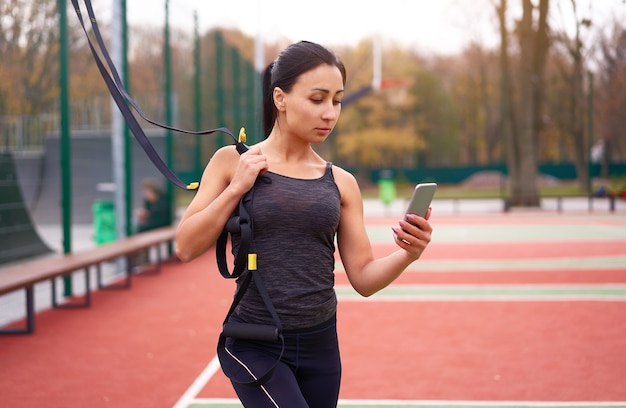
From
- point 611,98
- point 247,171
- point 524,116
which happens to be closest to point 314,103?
point 247,171

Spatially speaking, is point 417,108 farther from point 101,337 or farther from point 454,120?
point 101,337

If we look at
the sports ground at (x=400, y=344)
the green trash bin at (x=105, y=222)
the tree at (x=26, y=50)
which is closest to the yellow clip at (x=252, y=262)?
the sports ground at (x=400, y=344)

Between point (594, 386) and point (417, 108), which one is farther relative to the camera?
point (417, 108)

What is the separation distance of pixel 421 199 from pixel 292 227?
0.42m

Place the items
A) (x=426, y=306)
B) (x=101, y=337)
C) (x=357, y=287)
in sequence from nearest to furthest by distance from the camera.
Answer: (x=357, y=287)
(x=101, y=337)
(x=426, y=306)

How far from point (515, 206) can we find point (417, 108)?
30.0 meters

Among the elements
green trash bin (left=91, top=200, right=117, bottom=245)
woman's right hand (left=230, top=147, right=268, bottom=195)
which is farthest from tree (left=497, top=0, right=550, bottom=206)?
woman's right hand (left=230, top=147, right=268, bottom=195)

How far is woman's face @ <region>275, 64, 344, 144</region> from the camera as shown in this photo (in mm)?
2641

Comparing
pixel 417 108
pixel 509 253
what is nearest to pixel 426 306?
pixel 509 253

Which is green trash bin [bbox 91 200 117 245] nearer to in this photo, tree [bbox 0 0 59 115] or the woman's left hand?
tree [bbox 0 0 59 115]

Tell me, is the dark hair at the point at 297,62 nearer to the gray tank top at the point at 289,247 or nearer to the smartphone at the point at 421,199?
the gray tank top at the point at 289,247

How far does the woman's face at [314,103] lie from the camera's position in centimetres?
264

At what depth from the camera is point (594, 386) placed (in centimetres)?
570

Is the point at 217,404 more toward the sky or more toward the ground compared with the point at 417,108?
more toward the ground
